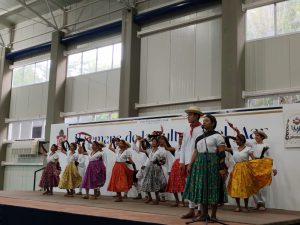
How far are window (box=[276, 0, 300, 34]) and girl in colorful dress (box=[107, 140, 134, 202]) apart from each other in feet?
14.2

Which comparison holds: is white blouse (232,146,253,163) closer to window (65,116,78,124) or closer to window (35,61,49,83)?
window (65,116,78,124)

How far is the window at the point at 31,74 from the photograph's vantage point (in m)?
14.3

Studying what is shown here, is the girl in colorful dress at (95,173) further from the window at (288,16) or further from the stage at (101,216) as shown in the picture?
the window at (288,16)

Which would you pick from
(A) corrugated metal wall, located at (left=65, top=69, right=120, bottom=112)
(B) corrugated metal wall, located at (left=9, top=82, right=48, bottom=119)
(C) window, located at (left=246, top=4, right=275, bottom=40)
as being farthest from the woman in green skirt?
(B) corrugated metal wall, located at (left=9, top=82, right=48, bottom=119)

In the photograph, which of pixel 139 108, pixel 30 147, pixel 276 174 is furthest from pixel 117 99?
pixel 276 174

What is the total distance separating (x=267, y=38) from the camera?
8.68 metres

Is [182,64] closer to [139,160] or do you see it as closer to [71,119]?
[139,160]

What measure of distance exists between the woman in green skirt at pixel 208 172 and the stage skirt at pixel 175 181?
8.07 ft

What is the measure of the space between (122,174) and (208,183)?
356 cm

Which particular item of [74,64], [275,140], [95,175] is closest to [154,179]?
[95,175]

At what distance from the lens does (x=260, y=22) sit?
889 centimetres

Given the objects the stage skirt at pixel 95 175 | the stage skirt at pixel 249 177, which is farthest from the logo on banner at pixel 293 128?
the stage skirt at pixel 95 175

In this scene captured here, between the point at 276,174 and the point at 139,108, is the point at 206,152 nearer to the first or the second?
the point at 276,174

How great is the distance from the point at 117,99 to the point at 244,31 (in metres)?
4.35
